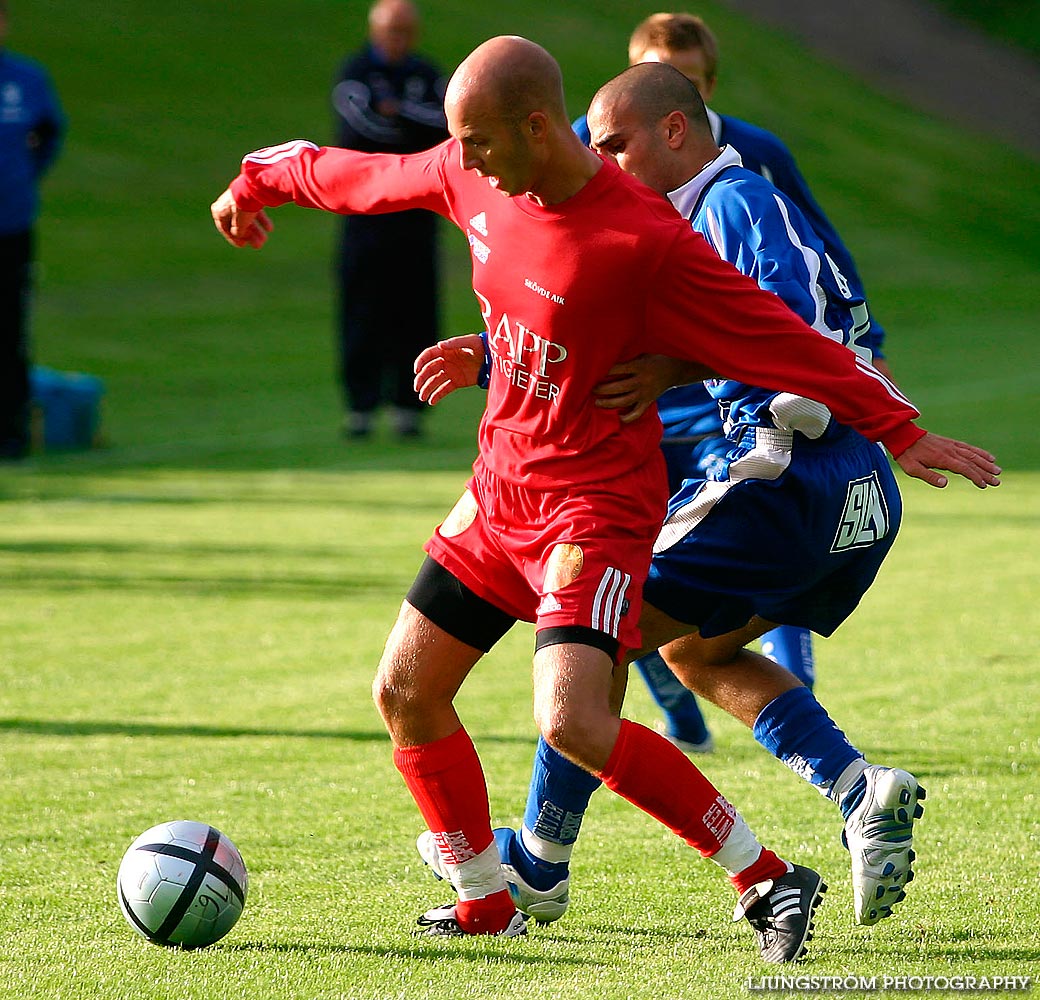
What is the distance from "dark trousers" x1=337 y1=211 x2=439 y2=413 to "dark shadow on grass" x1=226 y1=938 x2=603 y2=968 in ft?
33.7

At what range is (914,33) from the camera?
184 ft

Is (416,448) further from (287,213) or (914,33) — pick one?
(914,33)

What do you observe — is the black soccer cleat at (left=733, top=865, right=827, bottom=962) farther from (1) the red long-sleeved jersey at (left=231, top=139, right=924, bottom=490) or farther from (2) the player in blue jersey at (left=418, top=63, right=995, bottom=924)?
(1) the red long-sleeved jersey at (left=231, top=139, right=924, bottom=490)

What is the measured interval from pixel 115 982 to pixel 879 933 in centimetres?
172

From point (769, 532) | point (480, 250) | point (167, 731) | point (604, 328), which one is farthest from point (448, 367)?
point (167, 731)

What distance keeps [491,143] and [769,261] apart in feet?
2.72

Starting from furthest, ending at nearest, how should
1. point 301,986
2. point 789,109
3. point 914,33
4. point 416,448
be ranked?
point 914,33, point 789,109, point 416,448, point 301,986

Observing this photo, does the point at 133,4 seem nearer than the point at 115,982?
No

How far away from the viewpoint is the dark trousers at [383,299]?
13.9 m

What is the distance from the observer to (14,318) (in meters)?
12.1

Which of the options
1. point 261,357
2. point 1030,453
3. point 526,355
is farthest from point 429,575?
point 261,357

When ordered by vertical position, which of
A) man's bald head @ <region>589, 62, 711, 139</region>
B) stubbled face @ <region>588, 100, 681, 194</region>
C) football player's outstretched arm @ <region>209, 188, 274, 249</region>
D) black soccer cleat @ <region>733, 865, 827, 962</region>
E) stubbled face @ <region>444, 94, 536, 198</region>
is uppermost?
stubbled face @ <region>444, 94, 536, 198</region>

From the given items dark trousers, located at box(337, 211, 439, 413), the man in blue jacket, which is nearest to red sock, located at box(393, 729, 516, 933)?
the man in blue jacket

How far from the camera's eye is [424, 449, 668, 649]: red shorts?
3.60 m
